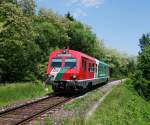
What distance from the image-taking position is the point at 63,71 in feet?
92.5

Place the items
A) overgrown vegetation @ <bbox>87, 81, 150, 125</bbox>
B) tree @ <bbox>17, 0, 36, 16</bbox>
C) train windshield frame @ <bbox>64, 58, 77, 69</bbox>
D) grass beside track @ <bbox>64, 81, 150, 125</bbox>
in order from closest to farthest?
grass beside track @ <bbox>64, 81, 150, 125</bbox>, overgrown vegetation @ <bbox>87, 81, 150, 125</bbox>, train windshield frame @ <bbox>64, 58, 77, 69</bbox>, tree @ <bbox>17, 0, 36, 16</bbox>

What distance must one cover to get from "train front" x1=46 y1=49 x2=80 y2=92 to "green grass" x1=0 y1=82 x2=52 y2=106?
61.3 inches

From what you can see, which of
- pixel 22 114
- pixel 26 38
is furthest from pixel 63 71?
pixel 22 114

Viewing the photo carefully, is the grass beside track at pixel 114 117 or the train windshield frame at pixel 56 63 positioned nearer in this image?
the grass beside track at pixel 114 117

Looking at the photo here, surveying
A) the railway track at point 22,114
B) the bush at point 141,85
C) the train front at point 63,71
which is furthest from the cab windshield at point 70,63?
the bush at point 141,85

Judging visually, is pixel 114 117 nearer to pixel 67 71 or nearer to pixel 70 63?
pixel 67 71

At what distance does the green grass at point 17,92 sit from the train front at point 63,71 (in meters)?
1.56

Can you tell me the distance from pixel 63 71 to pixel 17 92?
3.60 m

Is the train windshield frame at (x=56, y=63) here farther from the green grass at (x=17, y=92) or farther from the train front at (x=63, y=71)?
the green grass at (x=17, y=92)

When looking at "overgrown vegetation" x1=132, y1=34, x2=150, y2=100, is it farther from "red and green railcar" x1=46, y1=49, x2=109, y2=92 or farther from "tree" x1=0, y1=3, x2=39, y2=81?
"tree" x1=0, y1=3, x2=39, y2=81

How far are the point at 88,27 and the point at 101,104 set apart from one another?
5571 cm

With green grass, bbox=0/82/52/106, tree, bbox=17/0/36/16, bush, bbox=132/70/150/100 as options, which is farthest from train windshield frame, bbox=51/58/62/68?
tree, bbox=17/0/36/16

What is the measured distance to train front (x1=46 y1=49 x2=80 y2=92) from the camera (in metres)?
28.0

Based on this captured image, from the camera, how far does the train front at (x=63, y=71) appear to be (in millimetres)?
27953
